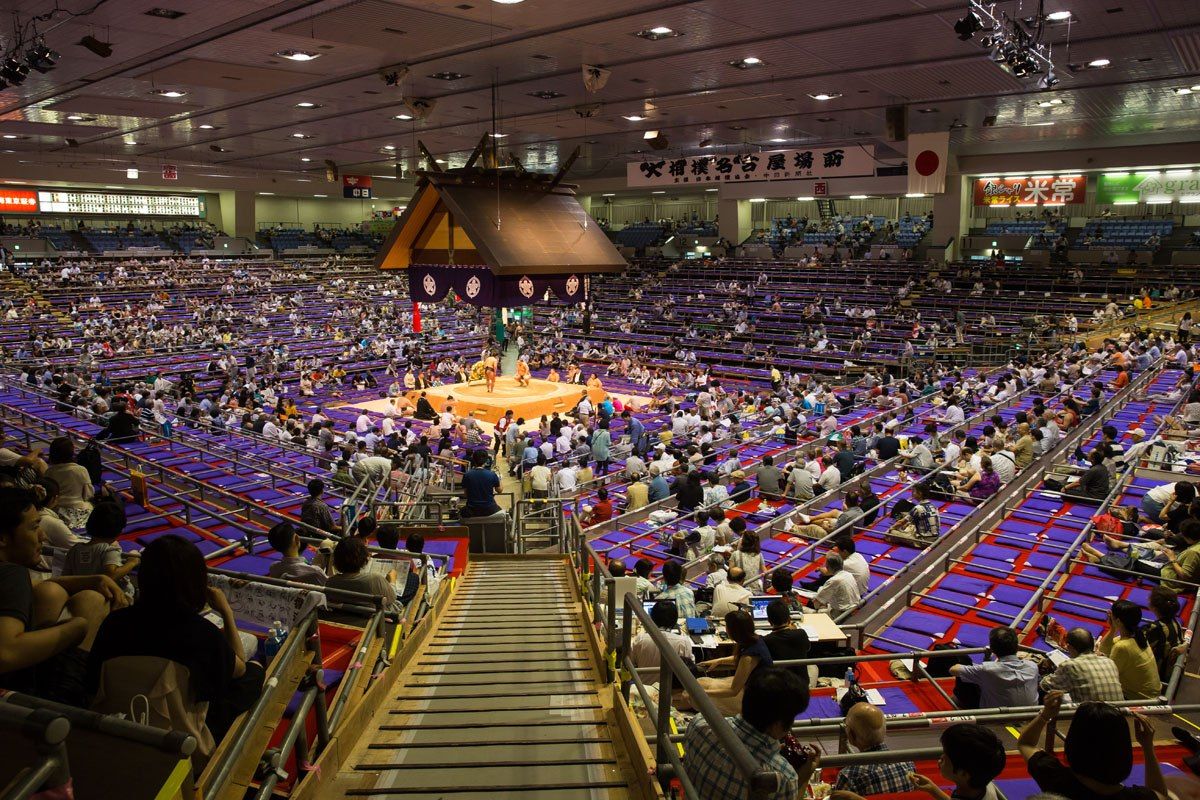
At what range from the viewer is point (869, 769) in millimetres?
2959

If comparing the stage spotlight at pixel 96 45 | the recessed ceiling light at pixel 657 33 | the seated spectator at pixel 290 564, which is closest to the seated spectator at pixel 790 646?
the seated spectator at pixel 290 564

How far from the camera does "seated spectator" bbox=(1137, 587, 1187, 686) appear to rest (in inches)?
173

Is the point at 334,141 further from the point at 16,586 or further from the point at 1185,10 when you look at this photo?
the point at 16,586

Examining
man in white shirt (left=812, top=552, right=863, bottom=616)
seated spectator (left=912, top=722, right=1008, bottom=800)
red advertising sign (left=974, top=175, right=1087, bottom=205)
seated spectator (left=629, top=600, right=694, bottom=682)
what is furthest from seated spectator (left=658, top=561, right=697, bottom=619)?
red advertising sign (left=974, top=175, right=1087, bottom=205)

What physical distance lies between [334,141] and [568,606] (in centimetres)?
1802

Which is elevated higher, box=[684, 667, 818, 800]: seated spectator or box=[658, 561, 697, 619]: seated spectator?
box=[684, 667, 818, 800]: seated spectator

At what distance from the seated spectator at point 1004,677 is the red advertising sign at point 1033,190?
77.7 ft

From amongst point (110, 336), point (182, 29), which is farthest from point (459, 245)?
point (110, 336)

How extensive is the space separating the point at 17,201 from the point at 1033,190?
35.1 m

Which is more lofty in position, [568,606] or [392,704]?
[392,704]

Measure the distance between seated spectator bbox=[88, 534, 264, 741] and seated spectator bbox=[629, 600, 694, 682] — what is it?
2662 millimetres

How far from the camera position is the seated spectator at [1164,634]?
439 cm

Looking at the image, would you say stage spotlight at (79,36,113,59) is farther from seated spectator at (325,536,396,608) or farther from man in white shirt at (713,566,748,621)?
man in white shirt at (713,566,748,621)

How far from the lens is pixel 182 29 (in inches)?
361
